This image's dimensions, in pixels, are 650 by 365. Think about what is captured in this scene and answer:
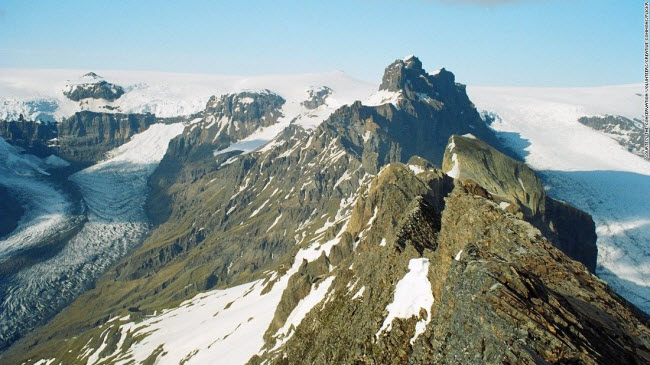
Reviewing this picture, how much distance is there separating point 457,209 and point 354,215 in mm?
86841

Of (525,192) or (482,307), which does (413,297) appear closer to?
(482,307)

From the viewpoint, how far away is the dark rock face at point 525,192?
143500 mm

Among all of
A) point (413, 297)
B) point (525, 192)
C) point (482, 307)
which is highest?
point (482, 307)

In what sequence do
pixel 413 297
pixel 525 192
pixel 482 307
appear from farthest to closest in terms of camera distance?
1. pixel 525 192
2. pixel 413 297
3. pixel 482 307

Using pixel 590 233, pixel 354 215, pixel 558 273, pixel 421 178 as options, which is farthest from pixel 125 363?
pixel 590 233

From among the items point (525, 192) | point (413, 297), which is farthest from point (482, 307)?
point (525, 192)

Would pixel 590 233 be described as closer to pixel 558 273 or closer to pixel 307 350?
pixel 307 350

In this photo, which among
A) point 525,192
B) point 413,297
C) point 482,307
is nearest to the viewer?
point 482,307

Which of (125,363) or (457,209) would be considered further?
(125,363)

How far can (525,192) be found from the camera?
5984 inches

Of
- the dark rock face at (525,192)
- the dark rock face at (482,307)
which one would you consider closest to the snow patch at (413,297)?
the dark rock face at (482,307)

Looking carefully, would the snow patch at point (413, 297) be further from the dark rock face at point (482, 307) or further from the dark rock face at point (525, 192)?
the dark rock face at point (525, 192)

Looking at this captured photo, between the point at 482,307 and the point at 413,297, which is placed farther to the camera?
the point at 413,297

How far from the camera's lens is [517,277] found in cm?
2416
